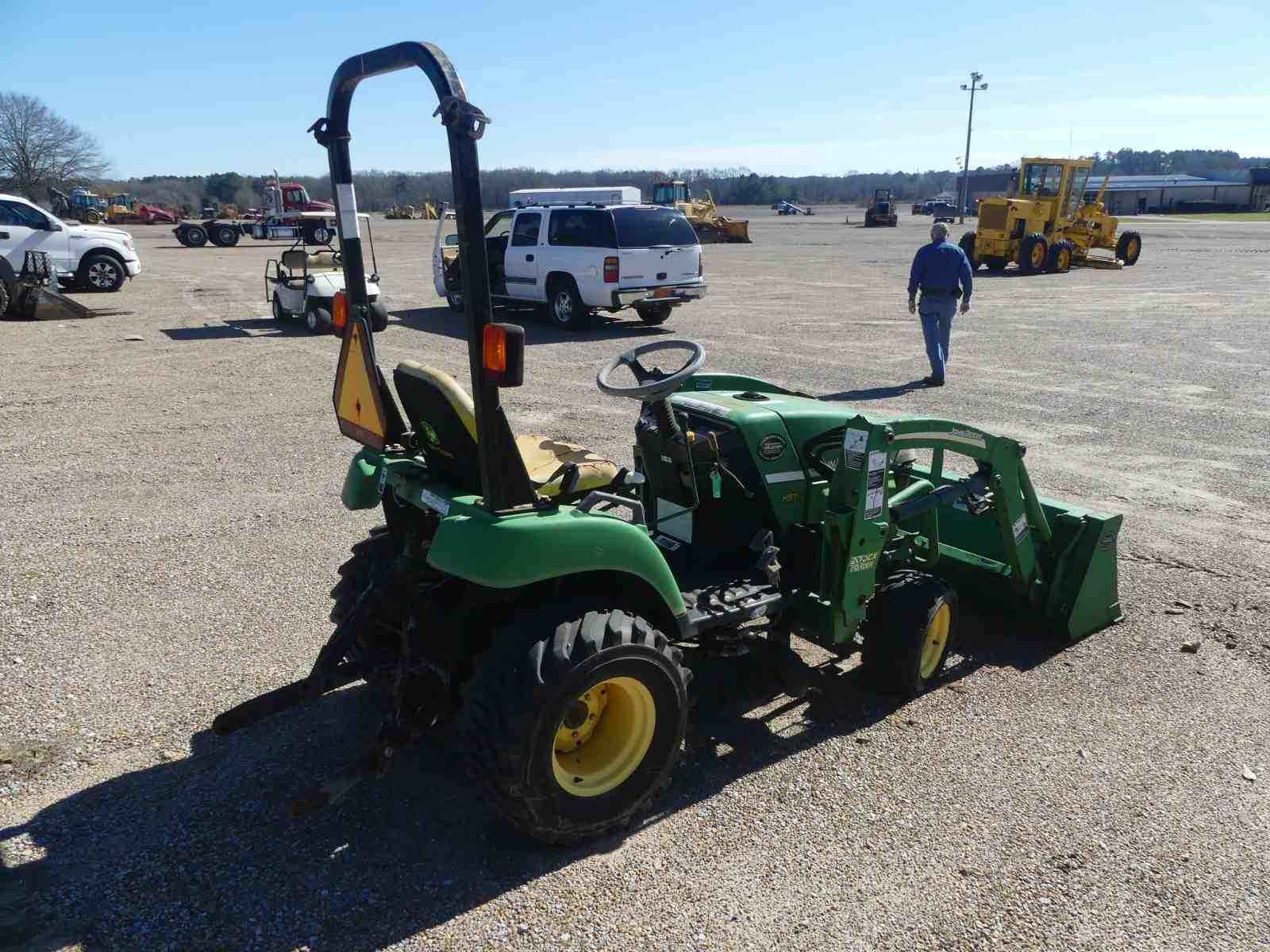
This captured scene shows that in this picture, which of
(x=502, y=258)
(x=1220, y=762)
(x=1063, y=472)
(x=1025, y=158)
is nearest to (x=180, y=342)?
(x=502, y=258)

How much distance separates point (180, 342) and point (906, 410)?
10.4 meters

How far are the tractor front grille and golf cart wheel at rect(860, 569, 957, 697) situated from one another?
23244mm

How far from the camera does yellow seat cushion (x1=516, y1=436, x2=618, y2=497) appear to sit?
11.7ft

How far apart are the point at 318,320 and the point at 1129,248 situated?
21.9 metres

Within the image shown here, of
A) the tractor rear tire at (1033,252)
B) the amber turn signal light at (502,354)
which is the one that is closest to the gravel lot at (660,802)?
the amber turn signal light at (502,354)

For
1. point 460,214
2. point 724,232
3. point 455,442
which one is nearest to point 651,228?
point 455,442

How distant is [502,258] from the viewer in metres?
16.6

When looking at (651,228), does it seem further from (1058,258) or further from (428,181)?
(428,181)

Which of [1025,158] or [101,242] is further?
[1025,158]

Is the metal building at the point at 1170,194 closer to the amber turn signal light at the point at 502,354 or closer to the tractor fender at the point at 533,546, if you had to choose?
the tractor fender at the point at 533,546

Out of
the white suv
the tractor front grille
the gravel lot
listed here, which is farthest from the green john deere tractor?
the tractor front grille

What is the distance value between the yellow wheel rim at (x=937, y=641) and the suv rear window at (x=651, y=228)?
36.8ft

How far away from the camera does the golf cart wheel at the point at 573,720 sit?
2979mm

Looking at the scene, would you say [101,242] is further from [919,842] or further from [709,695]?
[919,842]
